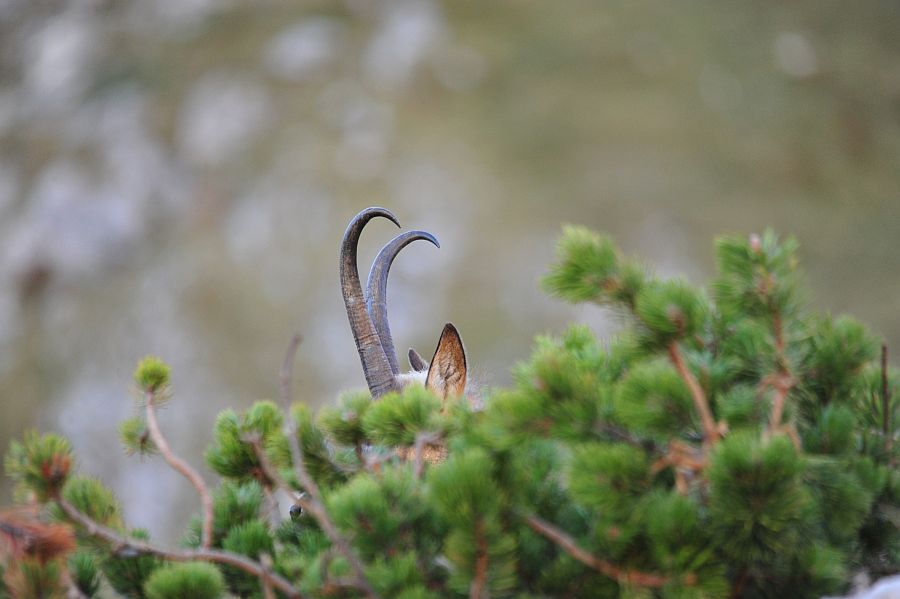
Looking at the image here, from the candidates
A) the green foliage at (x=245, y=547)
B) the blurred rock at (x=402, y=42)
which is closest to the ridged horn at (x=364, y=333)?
the green foliage at (x=245, y=547)

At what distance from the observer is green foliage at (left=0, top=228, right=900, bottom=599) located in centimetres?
155

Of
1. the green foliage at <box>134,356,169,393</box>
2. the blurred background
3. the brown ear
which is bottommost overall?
the green foliage at <box>134,356,169,393</box>

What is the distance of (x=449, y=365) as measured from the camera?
142 inches

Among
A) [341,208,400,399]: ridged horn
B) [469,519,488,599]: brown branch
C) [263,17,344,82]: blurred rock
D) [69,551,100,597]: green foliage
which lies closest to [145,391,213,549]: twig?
[69,551,100,597]: green foliage

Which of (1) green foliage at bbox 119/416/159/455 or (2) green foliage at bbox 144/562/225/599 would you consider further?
(1) green foliage at bbox 119/416/159/455

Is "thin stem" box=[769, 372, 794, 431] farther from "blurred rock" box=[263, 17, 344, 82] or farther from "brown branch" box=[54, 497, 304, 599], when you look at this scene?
"blurred rock" box=[263, 17, 344, 82]

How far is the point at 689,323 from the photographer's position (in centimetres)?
168

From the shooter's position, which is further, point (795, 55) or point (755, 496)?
point (795, 55)

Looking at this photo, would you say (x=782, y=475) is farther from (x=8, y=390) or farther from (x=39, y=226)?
(x=39, y=226)

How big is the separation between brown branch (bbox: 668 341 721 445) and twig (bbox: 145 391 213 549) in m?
1.02

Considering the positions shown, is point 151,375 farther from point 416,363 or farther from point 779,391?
point 416,363

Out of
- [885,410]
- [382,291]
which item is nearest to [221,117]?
[382,291]

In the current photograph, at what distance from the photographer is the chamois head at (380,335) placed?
357cm

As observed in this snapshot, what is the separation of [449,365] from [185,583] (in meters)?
1.95
